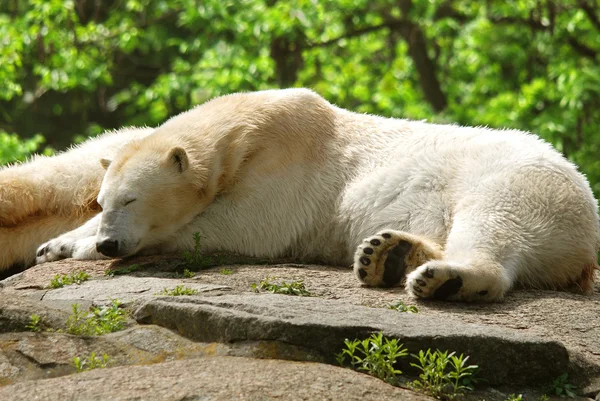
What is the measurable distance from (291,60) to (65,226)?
8.23 meters

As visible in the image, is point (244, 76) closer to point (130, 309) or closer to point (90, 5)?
point (90, 5)

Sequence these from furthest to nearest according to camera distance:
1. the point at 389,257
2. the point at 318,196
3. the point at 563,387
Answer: the point at 318,196 < the point at 389,257 < the point at 563,387

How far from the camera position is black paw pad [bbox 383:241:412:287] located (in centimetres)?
485

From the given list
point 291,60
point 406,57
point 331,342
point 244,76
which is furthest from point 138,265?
point 406,57

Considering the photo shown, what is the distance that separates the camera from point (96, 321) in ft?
12.9

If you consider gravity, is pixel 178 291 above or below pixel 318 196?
below

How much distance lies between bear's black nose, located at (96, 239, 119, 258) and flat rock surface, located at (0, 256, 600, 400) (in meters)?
0.74

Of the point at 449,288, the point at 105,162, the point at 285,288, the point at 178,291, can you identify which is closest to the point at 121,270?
the point at 105,162

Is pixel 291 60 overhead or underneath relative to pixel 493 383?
overhead

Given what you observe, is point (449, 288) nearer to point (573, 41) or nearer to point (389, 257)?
point (389, 257)

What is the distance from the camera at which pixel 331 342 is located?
139 inches

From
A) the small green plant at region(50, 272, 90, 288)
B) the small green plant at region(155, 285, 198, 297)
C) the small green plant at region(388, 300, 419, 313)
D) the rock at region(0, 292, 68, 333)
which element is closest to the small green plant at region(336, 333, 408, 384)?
the small green plant at region(388, 300, 419, 313)

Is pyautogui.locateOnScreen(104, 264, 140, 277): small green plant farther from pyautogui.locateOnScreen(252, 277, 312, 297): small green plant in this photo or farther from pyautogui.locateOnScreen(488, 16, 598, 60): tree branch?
pyautogui.locateOnScreen(488, 16, 598, 60): tree branch

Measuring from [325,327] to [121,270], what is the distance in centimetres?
214
